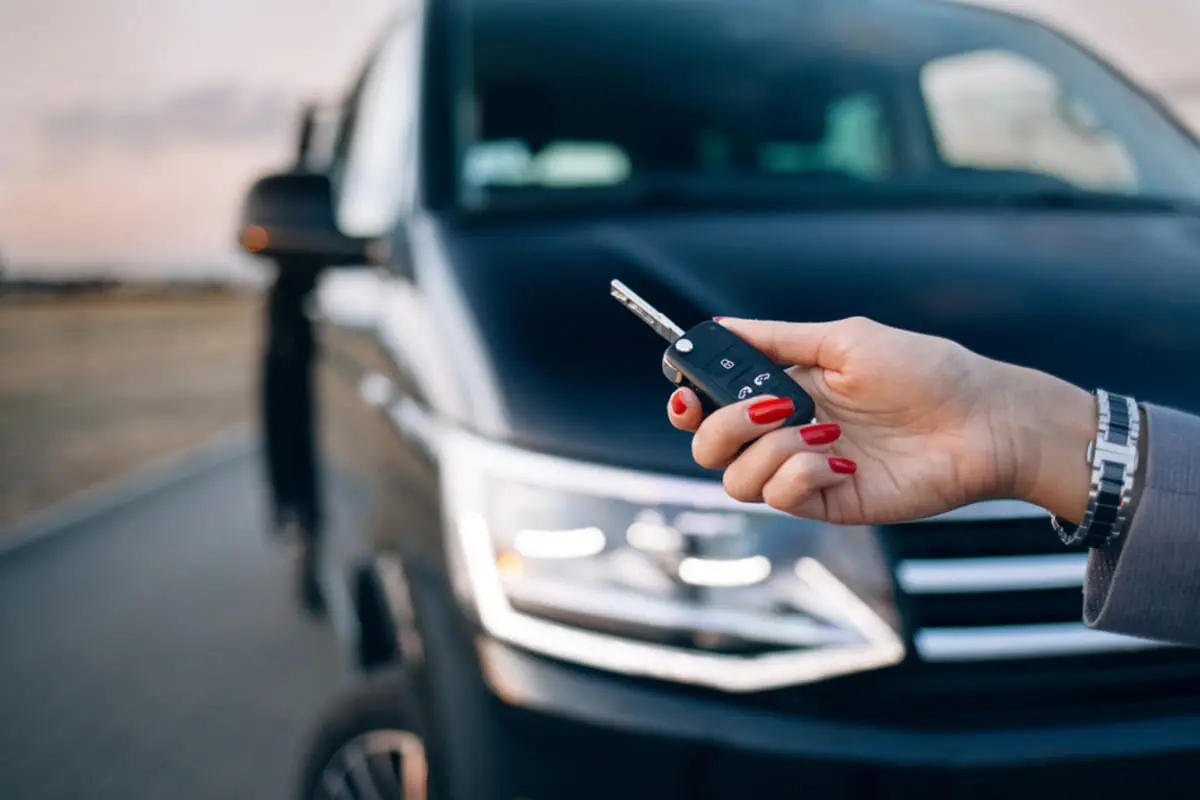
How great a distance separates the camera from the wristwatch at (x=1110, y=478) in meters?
1.24

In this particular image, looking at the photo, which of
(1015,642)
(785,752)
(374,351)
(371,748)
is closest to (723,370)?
(785,752)

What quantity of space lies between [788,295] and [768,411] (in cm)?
69

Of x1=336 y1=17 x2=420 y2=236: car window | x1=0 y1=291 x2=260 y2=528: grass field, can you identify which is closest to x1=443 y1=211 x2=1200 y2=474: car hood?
x1=336 y1=17 x2=420 y2=236: car window

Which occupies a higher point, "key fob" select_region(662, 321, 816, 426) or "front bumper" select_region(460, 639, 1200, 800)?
"key fob" select_region(662, 321, 816, 426)

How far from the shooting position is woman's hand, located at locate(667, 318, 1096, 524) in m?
1.25

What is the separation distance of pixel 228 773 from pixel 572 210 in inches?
80.6

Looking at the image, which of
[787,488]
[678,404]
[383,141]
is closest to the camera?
[787,488]

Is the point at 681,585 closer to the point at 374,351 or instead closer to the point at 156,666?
the point at 374,351

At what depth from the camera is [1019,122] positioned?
297cm

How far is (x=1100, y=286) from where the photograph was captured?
1907 millimetres

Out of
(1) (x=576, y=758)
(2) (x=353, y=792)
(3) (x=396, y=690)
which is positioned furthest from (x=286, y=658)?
(1) (x=576, y=758)

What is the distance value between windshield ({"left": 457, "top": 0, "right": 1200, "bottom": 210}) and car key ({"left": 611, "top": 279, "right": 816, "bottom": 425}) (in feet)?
3.75

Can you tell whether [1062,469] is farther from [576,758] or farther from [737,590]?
[576,758]

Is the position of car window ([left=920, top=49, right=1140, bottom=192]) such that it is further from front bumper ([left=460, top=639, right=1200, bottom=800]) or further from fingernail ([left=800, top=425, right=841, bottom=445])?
fingernail ([left=800, top=425, right=841, bottom=445])
